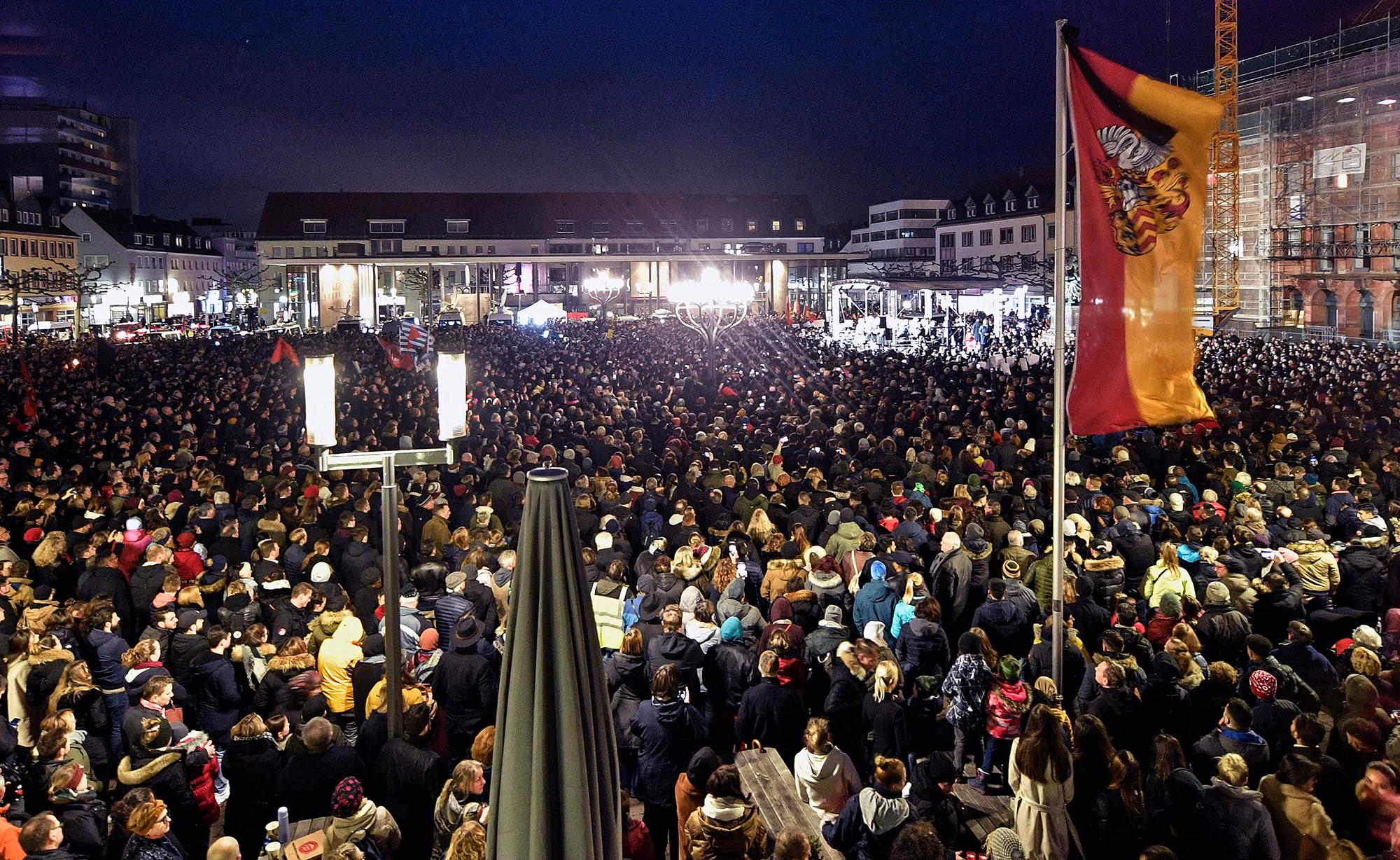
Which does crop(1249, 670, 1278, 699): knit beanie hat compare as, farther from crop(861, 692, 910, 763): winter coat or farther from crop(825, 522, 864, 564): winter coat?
crop(825, 522, 864, 564): winter coat

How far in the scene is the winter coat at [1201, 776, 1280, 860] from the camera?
5.10 metres

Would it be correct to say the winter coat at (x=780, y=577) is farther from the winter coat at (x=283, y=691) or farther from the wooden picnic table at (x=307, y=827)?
the wooden picnic table at (x=307, y=827)

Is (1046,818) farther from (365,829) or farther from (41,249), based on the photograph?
(41,249)

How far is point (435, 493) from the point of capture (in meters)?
11.8

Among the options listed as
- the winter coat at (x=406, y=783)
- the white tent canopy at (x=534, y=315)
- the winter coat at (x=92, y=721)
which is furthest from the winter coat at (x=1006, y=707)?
the white tent canopy at (x=534, y=315)

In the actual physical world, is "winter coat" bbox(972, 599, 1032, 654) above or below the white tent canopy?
below

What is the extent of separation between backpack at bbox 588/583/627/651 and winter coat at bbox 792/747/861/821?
2.34 metres

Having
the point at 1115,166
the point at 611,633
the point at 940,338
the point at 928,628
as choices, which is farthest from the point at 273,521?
the point at 940,338

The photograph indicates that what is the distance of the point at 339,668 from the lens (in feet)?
23.6

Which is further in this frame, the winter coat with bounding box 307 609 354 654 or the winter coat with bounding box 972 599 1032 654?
the winter coat with bounding box 972 599 1032 654

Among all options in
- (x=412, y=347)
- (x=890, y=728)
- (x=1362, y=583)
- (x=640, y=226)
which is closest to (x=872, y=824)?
(x=890, y=728)

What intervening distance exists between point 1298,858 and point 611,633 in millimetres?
4540

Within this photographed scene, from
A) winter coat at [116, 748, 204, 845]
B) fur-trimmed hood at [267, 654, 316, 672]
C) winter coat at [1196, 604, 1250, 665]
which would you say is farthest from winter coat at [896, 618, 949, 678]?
winter coat at [116, 748, 204, 845]

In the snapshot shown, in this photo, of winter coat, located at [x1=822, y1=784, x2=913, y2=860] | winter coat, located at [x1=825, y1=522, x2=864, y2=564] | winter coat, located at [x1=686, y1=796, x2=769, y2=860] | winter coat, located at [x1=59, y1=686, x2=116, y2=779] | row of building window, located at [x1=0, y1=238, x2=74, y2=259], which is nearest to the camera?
winter coat, located at [x1=686, y1=796, x2=769, y2=860]
